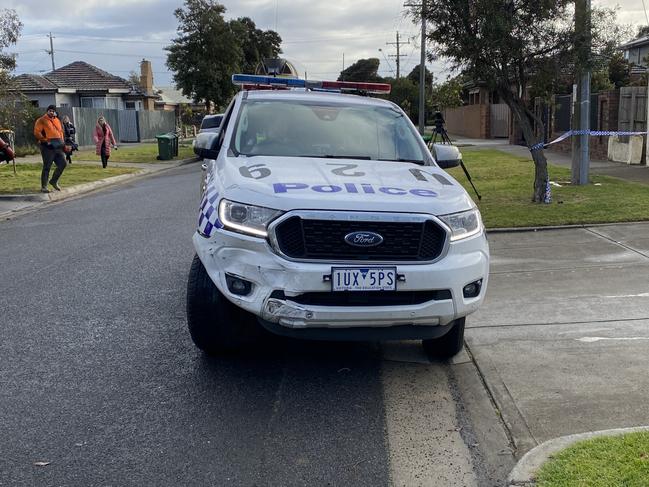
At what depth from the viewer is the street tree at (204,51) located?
38.0 metres

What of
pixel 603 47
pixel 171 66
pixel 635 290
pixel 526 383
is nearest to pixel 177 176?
pixel 603 47

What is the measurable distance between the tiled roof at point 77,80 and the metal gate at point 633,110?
33451mm

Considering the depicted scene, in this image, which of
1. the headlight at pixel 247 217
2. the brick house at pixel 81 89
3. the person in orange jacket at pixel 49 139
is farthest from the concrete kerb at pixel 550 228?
the brick house at pixel 81 89

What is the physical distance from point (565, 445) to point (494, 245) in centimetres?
562

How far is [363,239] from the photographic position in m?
4.22

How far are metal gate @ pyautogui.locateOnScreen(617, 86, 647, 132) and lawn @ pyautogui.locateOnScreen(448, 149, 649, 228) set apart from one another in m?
2.62

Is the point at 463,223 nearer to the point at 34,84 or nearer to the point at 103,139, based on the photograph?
the point at 103,139

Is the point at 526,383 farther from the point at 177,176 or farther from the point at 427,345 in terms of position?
the point at 177,176

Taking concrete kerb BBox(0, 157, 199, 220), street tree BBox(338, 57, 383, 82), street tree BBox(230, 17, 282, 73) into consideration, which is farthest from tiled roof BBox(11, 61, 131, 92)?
street tree BBox(338, 57, 383, 82)

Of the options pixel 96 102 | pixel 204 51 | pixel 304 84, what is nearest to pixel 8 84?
pixel 304 84

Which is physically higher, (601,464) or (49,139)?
(49,139)

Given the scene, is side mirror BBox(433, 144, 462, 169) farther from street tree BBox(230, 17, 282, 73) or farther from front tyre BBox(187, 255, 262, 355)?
street tree BBox(230, 17, 282, 73)

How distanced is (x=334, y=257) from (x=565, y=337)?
2.20m

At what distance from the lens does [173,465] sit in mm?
3547
